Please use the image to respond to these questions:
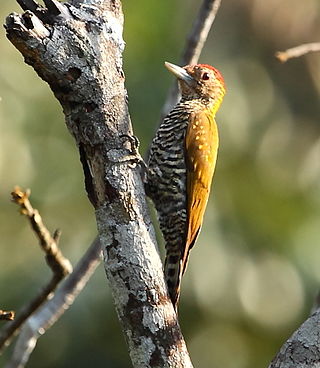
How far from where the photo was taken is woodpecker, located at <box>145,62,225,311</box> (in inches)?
191

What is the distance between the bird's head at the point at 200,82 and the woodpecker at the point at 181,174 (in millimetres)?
97

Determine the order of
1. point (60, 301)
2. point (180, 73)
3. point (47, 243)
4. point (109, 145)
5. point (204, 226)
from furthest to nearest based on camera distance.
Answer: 1. point (204, 226)
2. point (180, 73)
3. point (60, 301)
4. point (47, 243)
5. point (109, 145)

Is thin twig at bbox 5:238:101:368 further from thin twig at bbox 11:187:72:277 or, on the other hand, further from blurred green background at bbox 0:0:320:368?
blurred green background at bbox 0:0:320:368

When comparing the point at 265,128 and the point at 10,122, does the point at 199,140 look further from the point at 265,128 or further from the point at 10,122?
the point at 265,128

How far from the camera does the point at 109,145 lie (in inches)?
141

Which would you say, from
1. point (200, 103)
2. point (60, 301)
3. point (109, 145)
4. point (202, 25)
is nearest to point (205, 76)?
point (200, 103)

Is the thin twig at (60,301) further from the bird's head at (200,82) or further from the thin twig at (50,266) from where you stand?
the bird's head at (200,82)

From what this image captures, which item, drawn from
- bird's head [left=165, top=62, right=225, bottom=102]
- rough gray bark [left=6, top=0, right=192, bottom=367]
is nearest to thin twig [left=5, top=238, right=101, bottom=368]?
bird's head [left=165, top=62, right=225, bottom=102]

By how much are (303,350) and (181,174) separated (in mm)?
1834

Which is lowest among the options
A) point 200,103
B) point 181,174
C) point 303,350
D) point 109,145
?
point 303,350

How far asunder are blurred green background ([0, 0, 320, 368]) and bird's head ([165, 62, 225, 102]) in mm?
2134

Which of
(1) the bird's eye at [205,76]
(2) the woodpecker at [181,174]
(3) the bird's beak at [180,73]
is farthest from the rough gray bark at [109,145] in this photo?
(1) the bird's eye at [205,76]

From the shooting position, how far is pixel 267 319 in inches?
314

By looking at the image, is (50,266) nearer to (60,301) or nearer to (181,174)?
(60,301)
